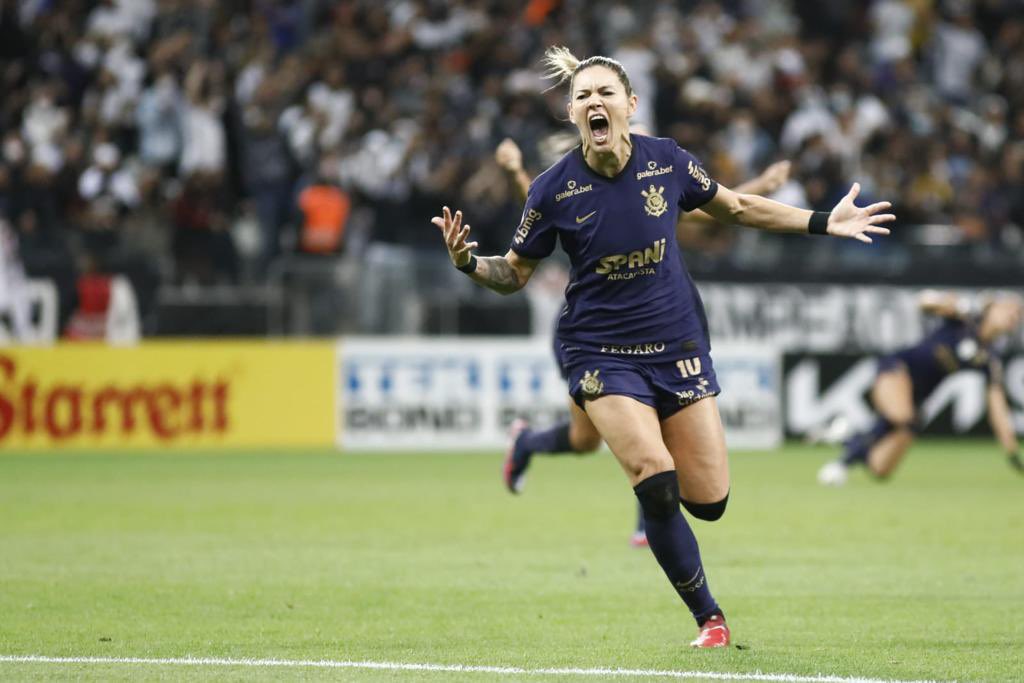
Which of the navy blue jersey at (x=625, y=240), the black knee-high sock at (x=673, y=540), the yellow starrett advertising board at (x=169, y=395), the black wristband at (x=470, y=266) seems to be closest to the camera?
the black knee-high sock at (x=673, y=540)

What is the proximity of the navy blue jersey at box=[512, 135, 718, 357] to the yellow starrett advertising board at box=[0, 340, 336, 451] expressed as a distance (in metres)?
13.6

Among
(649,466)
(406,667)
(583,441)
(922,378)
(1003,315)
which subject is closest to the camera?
(406,667)

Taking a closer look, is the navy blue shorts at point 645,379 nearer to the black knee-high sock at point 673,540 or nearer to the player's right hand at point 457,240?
the black knee-high sock at point 673,540

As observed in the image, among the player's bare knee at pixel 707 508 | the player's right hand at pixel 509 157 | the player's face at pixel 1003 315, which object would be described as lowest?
the player's bare knee at pixel 707 508

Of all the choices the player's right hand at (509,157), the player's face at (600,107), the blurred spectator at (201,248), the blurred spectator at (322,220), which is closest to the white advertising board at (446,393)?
the blurred spectator at (322,220)

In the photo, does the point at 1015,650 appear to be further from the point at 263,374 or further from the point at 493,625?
the point at 263,374

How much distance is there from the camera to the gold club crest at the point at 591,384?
744cm

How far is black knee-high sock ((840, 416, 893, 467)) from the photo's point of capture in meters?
17.1

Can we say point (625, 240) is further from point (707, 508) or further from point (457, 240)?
point (707, 508)

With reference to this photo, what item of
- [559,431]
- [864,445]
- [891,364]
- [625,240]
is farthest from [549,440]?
[891,364]

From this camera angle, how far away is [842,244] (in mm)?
23484

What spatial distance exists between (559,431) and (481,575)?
1912 millimetres

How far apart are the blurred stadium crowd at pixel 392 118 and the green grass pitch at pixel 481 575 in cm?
448

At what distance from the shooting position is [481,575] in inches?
400
